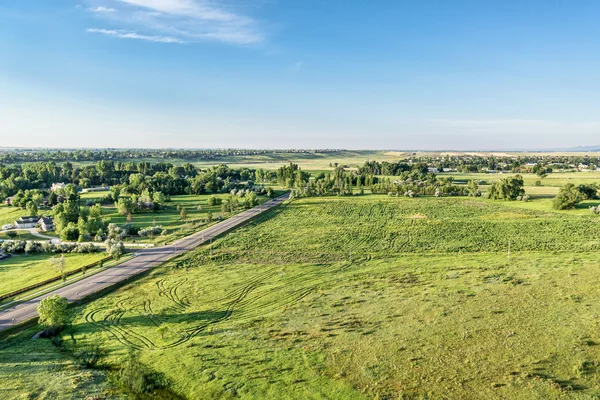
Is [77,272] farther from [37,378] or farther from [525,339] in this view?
[525,339]

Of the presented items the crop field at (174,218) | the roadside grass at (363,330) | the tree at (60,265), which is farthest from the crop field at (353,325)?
the crop field at (174,218)

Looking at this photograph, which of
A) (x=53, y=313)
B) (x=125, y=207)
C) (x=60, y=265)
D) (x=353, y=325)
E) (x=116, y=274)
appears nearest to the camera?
(x=53, y=313)

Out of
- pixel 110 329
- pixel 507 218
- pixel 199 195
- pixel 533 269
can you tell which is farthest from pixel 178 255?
pixel 199 195

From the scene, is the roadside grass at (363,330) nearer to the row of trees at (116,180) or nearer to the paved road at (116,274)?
the paved road at (116,274)

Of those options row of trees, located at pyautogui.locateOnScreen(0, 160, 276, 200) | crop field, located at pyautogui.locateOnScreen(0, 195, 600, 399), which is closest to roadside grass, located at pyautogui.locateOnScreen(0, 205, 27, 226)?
row of trees, located at pyautogui.locateOnScreen(0, 160, 276, 200)

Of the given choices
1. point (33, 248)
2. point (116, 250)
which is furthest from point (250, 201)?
point (33, 248)

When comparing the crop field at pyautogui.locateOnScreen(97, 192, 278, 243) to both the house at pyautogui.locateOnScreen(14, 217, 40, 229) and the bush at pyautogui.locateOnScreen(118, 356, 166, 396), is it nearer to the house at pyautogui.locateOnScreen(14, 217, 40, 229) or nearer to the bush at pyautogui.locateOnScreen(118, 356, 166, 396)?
the house at pyautogui.locateOnScreen(14, 217, 40, 229)

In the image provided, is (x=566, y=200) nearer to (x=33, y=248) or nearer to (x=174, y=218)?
(x=174, y=218)
